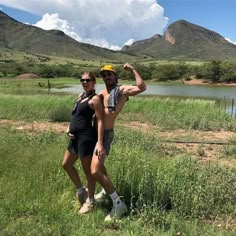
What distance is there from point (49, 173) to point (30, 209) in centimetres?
132

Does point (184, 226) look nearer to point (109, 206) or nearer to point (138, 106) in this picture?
point (109, 206)

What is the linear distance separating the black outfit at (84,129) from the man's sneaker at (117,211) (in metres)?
0.71

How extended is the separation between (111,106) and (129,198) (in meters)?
1.47

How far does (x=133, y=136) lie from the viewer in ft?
39.5

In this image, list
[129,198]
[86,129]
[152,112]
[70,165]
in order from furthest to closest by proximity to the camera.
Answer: [152,112]
[129,198]
[70,165]
[86,129]

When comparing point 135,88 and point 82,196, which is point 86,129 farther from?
point 82,196

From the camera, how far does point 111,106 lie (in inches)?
200

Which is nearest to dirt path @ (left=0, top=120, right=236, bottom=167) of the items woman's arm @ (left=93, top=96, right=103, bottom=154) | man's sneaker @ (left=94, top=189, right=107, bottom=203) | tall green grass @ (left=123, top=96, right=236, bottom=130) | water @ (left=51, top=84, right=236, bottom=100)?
tall green grass @ (left=123, top=96, right=236, bottom=130)

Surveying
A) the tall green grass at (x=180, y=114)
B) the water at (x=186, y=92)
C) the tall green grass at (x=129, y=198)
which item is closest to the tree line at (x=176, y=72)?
the water at (x=186, y=92)

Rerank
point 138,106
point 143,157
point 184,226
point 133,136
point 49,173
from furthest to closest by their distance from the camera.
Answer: point 138,106 → point 133,136 → point 143,157 → point 49,173 → point 184,226

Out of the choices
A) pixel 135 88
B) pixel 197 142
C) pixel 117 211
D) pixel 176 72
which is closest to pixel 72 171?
pixel 117 211

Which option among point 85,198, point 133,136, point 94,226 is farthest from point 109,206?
point 133,136

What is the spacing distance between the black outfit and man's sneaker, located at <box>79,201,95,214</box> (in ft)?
2.14

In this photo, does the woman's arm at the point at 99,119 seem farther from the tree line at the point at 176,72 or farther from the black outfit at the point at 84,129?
the tree line at the point at 176,72
